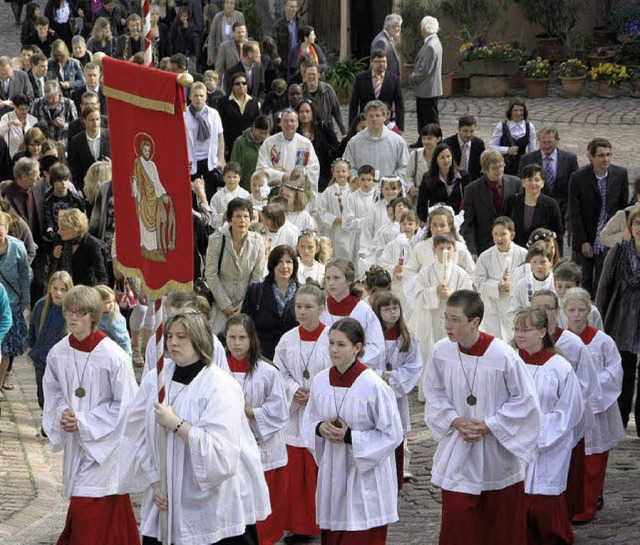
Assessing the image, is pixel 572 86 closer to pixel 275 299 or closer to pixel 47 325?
pixel 275 299

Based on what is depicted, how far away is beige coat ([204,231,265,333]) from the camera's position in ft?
48.4

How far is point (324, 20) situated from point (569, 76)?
5.62 meters

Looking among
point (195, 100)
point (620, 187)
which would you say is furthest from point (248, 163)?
point (620, 187)

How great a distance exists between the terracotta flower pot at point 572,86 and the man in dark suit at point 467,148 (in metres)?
10.2

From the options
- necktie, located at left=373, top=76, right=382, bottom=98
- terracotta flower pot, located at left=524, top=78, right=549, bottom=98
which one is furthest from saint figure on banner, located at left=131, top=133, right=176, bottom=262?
terracotta flower pot, located at left=524, top=78, right=549, bottom=98

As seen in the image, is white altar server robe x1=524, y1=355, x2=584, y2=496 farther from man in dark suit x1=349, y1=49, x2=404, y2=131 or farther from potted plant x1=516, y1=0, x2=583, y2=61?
potted plant x1=516, y1=0, x2=583, y2=61

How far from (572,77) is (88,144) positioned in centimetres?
1260

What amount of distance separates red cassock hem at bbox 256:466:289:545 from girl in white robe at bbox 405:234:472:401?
372 cm

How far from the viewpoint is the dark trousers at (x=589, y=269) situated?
1653 centimetres

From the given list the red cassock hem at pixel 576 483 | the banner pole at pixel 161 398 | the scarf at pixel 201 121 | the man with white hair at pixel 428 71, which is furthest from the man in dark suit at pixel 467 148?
the banner pole at pixel 161 398

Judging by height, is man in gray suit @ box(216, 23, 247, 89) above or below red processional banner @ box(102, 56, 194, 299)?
below

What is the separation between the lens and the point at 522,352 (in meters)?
11.0

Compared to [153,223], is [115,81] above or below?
above

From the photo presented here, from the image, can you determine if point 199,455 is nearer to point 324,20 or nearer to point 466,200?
point 466,200
